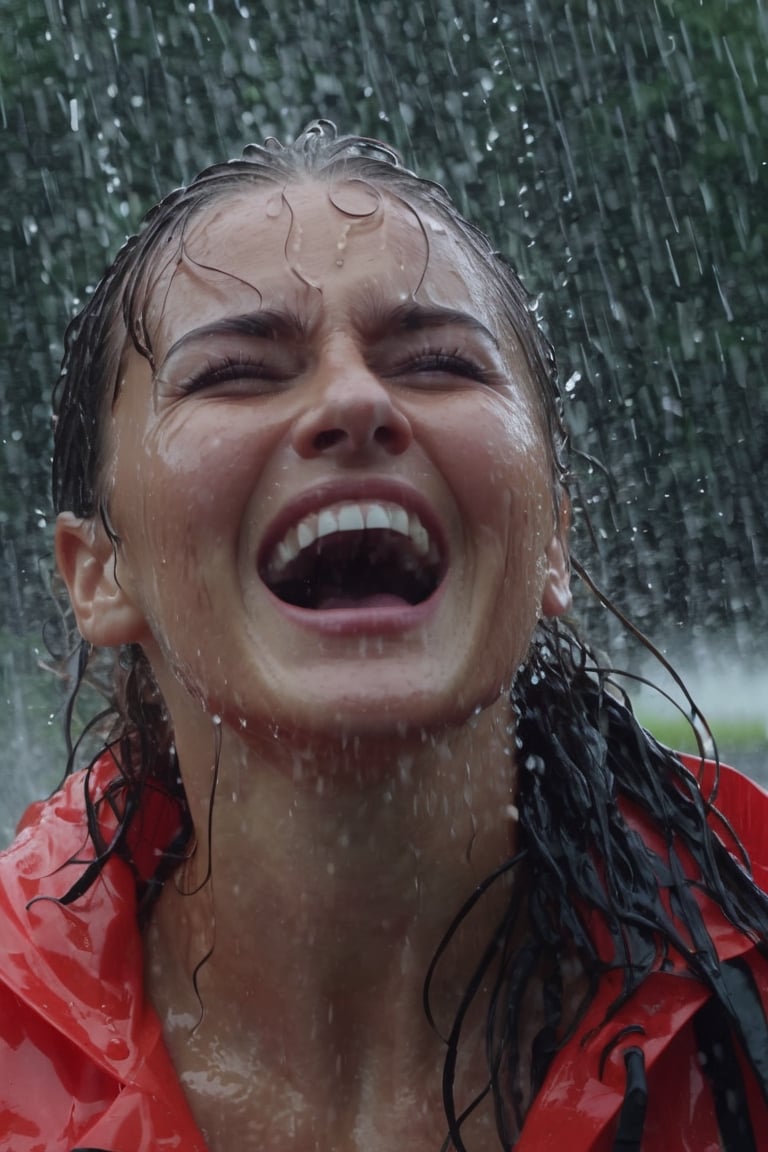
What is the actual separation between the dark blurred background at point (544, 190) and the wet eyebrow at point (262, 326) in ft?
24.4

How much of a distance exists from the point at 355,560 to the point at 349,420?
1.08ft

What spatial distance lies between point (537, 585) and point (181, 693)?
1.72ft

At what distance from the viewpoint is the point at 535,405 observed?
1940 millimetres

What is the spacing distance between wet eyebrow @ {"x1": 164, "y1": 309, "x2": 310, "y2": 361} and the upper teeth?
0.25 m

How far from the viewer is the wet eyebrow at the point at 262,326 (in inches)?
68.4

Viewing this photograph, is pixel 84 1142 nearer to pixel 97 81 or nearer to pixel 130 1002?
pixel 130 1002

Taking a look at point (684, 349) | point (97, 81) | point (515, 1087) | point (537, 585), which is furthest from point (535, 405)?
point (97, 81)

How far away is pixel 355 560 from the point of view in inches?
74.7

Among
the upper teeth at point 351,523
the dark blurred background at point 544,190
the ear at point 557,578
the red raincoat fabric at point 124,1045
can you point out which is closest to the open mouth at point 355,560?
the upper teeth at point 351,523

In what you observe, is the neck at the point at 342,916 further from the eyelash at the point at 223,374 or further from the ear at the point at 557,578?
the eyelash at the point at 223,374

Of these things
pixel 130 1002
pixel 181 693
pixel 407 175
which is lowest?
pixel 130 1002

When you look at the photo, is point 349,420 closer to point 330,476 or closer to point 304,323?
point 330,476

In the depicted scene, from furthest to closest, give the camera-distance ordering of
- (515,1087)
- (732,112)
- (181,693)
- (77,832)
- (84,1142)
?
(732,112), (77,832), (181,693), (515,1087), (84,1142)

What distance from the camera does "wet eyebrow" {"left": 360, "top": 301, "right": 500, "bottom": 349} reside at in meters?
1.75
